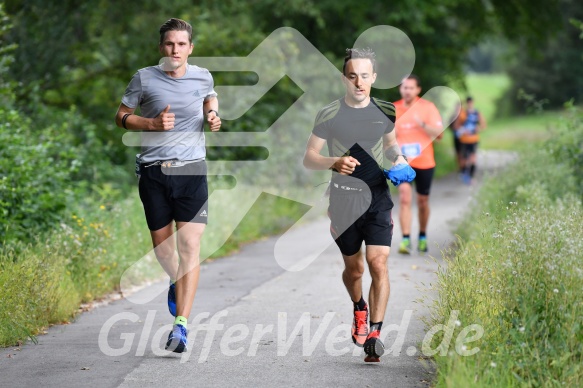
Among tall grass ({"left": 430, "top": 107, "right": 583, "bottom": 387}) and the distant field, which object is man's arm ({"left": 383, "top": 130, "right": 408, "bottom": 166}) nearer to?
tall grass ({"left": 430, "top": 107, "right": 583, "bottom": 387})

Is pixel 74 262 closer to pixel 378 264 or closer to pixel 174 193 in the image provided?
pixel 174 193

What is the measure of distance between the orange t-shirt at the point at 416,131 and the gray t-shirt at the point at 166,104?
5.91 meters

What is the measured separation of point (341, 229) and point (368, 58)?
4.16ft

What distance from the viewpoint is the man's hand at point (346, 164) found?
6.88 meters

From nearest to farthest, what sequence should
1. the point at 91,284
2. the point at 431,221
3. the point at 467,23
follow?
the point at 91,284 → the point at 431,221 → the point at 467,23

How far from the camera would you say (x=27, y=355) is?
731 centimetres

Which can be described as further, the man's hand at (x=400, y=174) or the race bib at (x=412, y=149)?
the race bib at (x=412, y=149)

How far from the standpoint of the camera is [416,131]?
A: 514 inches

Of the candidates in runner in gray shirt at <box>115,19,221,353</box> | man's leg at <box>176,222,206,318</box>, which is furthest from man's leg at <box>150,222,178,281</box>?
man's leg at <box>176,222,206,318</box>

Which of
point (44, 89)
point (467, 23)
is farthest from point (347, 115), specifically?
point (467, 23)

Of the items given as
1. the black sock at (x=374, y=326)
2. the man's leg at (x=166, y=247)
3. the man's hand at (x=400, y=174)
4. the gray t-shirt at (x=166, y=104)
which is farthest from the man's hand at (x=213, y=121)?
the black sock at (x=374, y=326)

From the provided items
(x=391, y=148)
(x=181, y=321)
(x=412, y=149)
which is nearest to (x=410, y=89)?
(x=412, y=149)

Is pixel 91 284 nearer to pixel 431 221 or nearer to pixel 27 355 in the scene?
pixel 27 355

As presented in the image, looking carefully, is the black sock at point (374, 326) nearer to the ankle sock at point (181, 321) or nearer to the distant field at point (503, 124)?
the ankle sock at point (181, 321)
